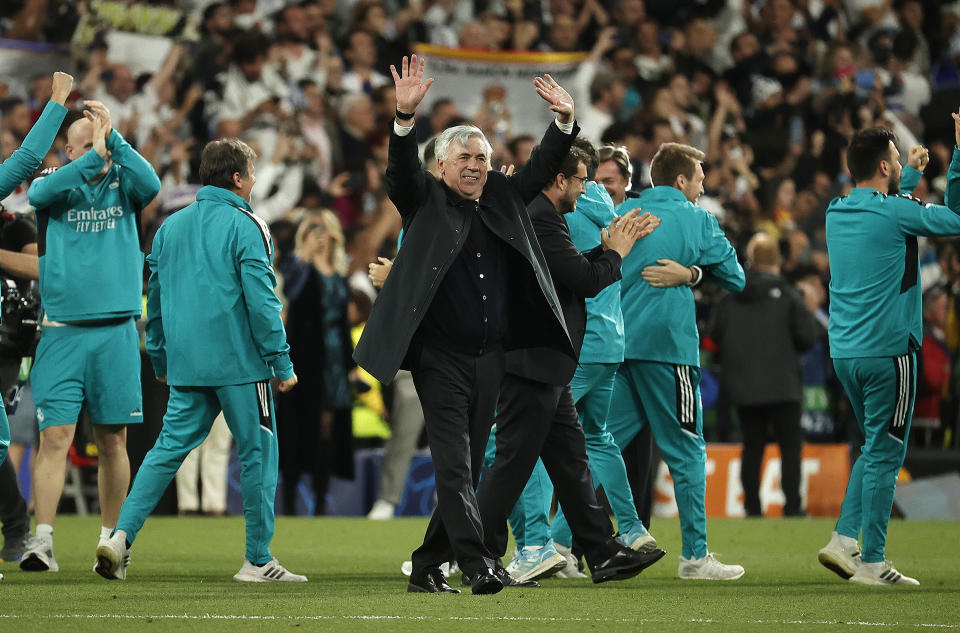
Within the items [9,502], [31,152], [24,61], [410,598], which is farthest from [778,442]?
[24,61]

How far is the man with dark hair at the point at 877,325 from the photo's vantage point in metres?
7.62

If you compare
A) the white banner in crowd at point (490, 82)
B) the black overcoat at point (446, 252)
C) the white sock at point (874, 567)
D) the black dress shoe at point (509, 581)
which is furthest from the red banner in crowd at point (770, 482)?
the black overcoat at point (446, 252)

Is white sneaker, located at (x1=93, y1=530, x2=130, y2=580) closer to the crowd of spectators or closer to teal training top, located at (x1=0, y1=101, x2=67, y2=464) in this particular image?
teal training top, located at (x1=0, y1=101, x2=67, y2=464)

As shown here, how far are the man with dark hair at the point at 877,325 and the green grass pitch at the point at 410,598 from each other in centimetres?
29

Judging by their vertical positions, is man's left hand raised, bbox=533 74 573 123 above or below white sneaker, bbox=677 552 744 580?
above

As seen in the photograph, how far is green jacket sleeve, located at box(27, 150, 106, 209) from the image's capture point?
7.70m

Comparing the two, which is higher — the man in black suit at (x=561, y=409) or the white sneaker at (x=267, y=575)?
the man in black suit at (x=561, y=409)

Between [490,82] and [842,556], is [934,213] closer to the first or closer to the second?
[842,556]

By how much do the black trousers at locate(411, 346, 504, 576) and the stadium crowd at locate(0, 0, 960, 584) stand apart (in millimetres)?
5014

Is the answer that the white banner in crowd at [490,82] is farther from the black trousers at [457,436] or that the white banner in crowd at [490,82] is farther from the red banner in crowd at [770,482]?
the black trousers at [457,436]

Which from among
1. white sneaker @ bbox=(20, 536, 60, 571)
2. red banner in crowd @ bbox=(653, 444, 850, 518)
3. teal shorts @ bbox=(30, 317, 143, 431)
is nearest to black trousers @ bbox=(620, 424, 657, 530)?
teal shorts @ bbox=(30, 317, 143, 431)

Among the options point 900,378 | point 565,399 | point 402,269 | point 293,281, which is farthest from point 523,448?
point 293,281

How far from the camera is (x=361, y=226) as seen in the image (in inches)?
603

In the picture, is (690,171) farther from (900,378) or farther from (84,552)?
(84,552)
